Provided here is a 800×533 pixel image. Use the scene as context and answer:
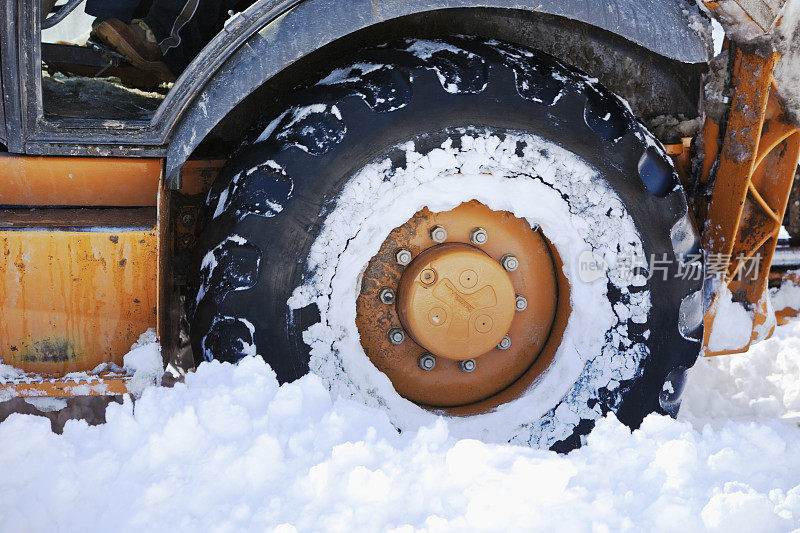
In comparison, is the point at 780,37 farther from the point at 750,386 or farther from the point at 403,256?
the point at 750,386

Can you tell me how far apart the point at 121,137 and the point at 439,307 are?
968 millimetres

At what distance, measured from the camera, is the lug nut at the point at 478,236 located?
2025mm

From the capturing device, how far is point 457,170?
6.15ft

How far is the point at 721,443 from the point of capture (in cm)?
175

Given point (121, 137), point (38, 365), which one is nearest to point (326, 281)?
point (121, 137)

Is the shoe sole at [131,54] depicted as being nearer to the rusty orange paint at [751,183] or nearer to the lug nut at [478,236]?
the lug nut at [478,236]

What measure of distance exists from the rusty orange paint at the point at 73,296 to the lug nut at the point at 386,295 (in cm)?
63

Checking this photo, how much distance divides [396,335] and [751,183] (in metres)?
1.29

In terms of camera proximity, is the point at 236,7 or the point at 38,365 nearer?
the point at 38,365

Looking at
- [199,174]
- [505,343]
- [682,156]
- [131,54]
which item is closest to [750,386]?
[682,156]

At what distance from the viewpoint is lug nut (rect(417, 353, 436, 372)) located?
2.07 meters

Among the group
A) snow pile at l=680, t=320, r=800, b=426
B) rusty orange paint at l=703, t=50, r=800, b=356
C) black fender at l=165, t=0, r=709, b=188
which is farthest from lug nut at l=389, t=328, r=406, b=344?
snow pile at l=680, t=320, r=800, b=426

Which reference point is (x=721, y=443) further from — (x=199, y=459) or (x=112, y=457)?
(x=112, y=457)

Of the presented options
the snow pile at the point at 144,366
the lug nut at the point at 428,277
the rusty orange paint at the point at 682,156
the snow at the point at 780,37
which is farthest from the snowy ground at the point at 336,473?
the snow at the point at 780,37
